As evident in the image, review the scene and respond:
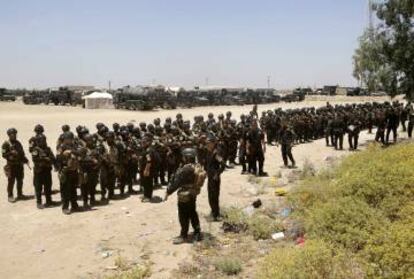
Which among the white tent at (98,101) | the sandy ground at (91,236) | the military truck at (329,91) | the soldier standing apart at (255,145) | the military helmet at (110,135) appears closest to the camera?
the sandy ground at (91,236)

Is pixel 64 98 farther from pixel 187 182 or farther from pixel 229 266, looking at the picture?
pixel 229 266

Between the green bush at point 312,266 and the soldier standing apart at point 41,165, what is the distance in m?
6.55

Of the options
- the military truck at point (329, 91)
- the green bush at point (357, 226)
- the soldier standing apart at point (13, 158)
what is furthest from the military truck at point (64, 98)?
the green bush at point (357, 226)

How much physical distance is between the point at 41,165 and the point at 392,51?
17821 mm

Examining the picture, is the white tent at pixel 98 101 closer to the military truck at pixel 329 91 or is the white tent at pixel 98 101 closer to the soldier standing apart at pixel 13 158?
the soldier standing apart at pixel 13 158

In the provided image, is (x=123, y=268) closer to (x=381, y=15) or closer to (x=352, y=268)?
(x=352, y=268)

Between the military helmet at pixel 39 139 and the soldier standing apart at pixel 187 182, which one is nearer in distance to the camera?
the soldier standing apart at pixel 187 182

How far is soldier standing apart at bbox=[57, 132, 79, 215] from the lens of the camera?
11602 mm

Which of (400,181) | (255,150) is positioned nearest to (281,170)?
(255,150)

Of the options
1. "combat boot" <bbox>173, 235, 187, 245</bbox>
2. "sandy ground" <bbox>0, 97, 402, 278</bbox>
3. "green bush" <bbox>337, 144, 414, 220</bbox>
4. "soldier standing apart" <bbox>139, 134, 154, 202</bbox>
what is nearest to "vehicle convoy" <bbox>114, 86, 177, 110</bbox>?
"sandy ground" <bbox>0, 97, 402, 278</bbox>

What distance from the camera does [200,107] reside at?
5606 centimetres

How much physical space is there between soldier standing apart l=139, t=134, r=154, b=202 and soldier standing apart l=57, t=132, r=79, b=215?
5.02 feet

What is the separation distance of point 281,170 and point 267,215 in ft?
20.0

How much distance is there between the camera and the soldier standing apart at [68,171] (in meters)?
11.6
